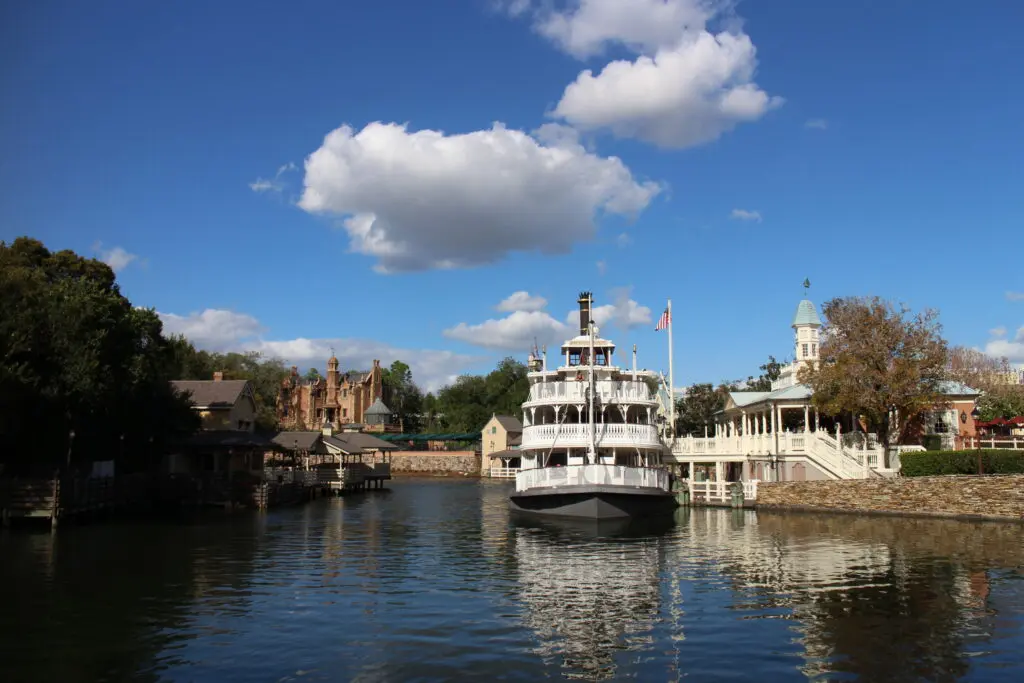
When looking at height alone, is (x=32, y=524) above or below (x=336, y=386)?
below

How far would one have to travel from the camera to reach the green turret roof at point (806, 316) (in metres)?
58.5

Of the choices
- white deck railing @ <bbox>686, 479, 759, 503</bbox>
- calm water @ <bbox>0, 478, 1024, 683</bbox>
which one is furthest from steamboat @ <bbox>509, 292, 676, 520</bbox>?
white deck railing @ <bbox>686, 479, 759, 503</bbox>

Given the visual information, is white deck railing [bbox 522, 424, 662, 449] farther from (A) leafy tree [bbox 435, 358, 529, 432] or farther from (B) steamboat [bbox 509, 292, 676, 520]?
(A) leafy tree [bbox 435, 358, 529, 432]

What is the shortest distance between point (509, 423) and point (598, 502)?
63.5m

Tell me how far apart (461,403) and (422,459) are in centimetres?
1373

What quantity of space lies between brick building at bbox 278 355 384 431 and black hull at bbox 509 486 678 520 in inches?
3597

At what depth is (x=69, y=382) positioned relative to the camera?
3644 centimetres

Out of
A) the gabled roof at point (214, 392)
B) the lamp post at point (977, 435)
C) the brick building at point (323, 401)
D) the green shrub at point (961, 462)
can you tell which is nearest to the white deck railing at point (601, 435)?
the green shrub at point (961, 462)

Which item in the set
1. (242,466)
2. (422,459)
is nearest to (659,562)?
(242,466)

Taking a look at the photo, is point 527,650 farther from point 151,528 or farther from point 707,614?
point 151,528

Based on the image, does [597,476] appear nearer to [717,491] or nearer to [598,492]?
[598,492]

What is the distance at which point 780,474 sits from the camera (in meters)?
46.0

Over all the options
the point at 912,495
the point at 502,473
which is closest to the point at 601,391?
the point at 912,495

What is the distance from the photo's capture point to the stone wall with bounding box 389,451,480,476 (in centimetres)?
10131
